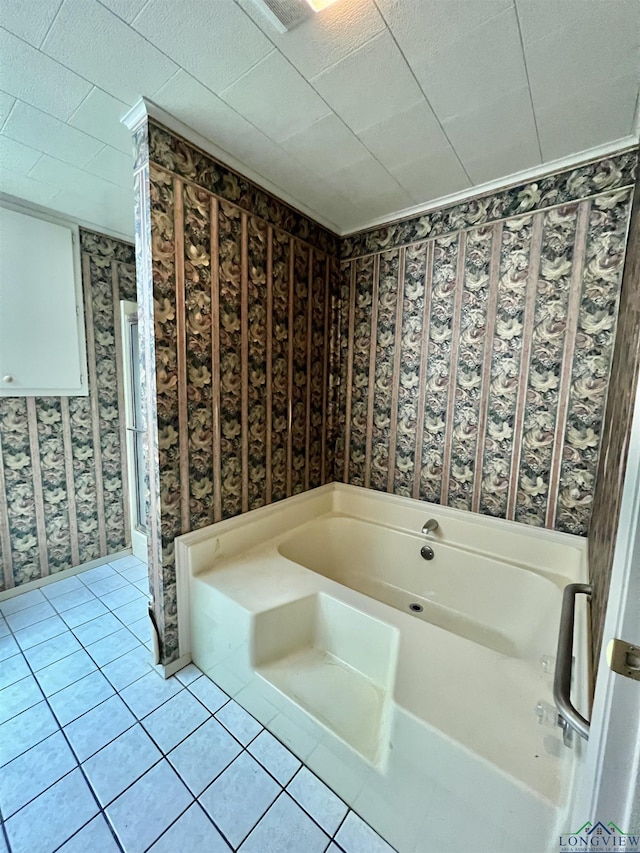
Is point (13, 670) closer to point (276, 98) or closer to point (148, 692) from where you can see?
point (148, 692)

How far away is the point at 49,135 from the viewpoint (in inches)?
57.7

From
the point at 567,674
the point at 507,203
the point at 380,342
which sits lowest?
the point at 567,674

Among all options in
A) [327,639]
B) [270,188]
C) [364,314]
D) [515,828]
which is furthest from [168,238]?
[515,828]

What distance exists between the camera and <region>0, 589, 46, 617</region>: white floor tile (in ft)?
6.74

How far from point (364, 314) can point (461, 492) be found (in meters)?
1.31

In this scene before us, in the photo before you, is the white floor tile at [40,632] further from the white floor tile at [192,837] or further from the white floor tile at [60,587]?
the white floor tile at [192,837]

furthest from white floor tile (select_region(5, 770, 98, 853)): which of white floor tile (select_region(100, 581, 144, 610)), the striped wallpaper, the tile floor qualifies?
the striped wallpaper

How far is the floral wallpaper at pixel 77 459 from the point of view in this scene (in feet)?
7.06

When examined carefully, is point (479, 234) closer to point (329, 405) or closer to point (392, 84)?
point (392, 84)

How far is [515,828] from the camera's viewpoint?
2.72 feet

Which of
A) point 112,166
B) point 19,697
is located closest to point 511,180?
point 112,166

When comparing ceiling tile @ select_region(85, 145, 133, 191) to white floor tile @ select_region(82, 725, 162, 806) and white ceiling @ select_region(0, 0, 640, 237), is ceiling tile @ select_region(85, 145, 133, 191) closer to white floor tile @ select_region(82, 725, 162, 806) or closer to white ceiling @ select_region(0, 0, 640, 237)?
white ceiling @ select_region(0, 0, 640, 237)

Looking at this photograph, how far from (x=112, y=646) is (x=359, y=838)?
1.43 meters

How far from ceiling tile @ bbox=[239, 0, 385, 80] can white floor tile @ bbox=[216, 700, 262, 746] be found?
244 centimetres
